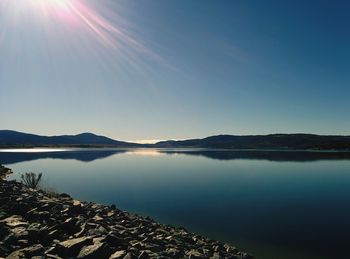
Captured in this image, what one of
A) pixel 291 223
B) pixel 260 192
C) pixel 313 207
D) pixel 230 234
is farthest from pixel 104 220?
pixel 260 192

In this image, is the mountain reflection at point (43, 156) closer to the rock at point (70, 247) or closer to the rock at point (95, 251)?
the rock at point (70, 247)

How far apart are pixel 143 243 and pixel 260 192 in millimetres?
21327

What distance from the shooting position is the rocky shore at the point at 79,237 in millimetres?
9891

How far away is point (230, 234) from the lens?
17156 mm

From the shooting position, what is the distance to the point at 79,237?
11578 mm

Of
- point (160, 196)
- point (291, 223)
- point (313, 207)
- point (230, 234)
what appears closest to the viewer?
point (230, 234)

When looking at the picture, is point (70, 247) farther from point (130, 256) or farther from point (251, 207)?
point (251, 207)

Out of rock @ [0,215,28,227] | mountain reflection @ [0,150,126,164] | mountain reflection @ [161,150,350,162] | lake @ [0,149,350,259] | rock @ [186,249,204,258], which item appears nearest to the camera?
rock @ [186,249,204,258]

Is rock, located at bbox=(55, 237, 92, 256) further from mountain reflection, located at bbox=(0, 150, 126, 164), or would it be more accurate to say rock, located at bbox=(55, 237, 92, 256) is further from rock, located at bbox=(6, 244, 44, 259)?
mountain reflection, located at bbox=(0, 150, 126, 164)

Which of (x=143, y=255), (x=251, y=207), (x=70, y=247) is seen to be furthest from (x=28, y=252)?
(x=251, y=207)

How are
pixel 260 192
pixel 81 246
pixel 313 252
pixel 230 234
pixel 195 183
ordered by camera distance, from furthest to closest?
pixel 195 183, pixel 260 192, pixel 230 234, pixel 313 252, pixel 81 246

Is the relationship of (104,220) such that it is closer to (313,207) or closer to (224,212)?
(224,212)

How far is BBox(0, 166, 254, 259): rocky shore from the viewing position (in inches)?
389

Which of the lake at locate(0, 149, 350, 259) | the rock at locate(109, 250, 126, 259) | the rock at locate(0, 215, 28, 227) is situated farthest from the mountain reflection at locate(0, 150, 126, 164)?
the rock at locate(109, 250, 126, 259)
